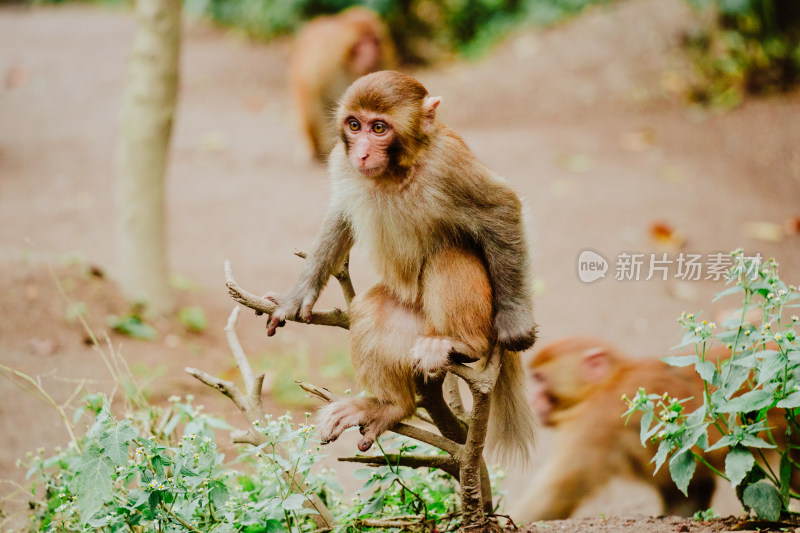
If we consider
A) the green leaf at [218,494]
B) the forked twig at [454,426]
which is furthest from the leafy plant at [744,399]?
the green leaf at [218,494]

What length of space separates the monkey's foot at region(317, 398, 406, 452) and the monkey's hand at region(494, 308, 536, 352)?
1.70ft

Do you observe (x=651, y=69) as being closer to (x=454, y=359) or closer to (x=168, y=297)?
Answer: (x=168, y=297)

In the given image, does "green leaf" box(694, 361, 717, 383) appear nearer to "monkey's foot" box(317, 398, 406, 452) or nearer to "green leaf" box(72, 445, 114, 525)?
"monkey's foot" box(317, 398, 406, 452)

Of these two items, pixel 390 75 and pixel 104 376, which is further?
pixel 104 376

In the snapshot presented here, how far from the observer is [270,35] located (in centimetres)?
1686

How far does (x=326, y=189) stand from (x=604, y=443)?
10.7ft

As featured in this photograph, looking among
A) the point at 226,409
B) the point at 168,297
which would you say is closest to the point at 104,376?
the point at 226,409

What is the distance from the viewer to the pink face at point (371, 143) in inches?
128

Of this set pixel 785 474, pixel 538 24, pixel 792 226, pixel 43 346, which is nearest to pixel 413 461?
pixel 785 474

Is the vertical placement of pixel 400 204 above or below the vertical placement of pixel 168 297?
above

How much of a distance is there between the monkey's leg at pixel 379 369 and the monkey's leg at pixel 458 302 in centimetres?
11

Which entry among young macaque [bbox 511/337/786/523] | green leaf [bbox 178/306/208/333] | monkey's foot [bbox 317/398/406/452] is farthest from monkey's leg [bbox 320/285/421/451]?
green leaf [bbox 178/306/208/333]

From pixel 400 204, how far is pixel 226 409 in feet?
8.82

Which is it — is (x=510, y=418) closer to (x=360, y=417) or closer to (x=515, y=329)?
(x=515, y=329)
